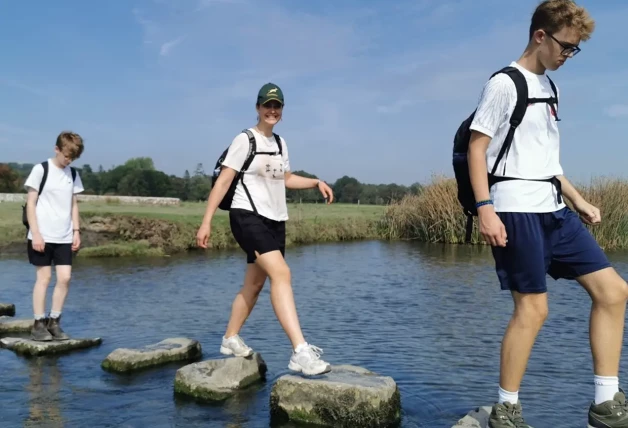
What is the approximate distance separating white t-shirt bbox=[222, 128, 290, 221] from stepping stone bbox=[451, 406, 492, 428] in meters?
2.14

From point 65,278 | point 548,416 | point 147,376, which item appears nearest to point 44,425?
point 147,376

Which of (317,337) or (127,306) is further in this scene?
(127,306)

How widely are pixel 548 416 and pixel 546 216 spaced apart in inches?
71.0

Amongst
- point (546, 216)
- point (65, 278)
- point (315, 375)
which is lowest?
point (315, 375)

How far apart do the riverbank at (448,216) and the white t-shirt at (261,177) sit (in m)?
18.9

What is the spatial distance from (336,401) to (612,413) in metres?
1.77

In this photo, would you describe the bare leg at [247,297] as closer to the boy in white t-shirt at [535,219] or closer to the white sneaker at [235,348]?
the white sneaker at [235,348]

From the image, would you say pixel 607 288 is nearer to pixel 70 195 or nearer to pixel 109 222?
pixel 70 195

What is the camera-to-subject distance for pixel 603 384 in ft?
12.3

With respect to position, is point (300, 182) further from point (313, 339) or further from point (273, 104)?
point (313, 339)

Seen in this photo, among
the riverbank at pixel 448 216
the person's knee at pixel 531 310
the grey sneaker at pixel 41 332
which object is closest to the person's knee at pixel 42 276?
the grey sneaker at pixel 41 332

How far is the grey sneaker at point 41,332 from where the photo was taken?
22.0 ft

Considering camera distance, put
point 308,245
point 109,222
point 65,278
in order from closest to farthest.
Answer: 1. point 65,278
2. point 109,222
3. point 308,245

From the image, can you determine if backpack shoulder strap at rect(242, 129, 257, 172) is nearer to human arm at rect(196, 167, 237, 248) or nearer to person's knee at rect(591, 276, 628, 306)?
human arm at rect(196, 167, 237, 248)
